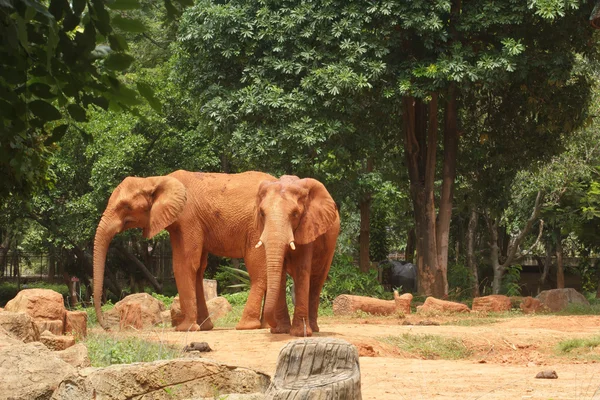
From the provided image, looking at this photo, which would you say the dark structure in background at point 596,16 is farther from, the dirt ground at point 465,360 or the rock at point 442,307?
the rock at point 442,307

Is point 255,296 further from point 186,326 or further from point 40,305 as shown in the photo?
point 40,305

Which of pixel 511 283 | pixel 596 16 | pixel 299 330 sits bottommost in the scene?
pixel 299 330

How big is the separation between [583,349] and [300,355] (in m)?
8.06

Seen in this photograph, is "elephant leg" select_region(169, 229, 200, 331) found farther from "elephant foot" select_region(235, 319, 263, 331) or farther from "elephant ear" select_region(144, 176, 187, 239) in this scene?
"elephant foot" select_region(235, 319, 263, 331)

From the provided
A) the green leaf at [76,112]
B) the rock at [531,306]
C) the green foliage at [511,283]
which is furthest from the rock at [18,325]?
the green foliage at [511,283]

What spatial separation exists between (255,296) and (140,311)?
95.0 inches

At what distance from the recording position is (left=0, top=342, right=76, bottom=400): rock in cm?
661

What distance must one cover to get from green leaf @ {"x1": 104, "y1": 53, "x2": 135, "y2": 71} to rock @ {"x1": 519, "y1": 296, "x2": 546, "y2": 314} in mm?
16347

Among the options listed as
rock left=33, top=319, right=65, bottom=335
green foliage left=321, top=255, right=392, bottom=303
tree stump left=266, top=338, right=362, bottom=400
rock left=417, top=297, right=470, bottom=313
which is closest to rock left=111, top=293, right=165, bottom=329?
rock left=33, top=319, right=65, bottom=335

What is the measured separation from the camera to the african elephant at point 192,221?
14.3 metres

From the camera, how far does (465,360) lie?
11781mm

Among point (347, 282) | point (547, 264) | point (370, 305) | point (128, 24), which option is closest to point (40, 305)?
point (370, 305)

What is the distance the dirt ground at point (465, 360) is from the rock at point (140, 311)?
3.08 ft

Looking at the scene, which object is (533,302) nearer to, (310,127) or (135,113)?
(310,127)
